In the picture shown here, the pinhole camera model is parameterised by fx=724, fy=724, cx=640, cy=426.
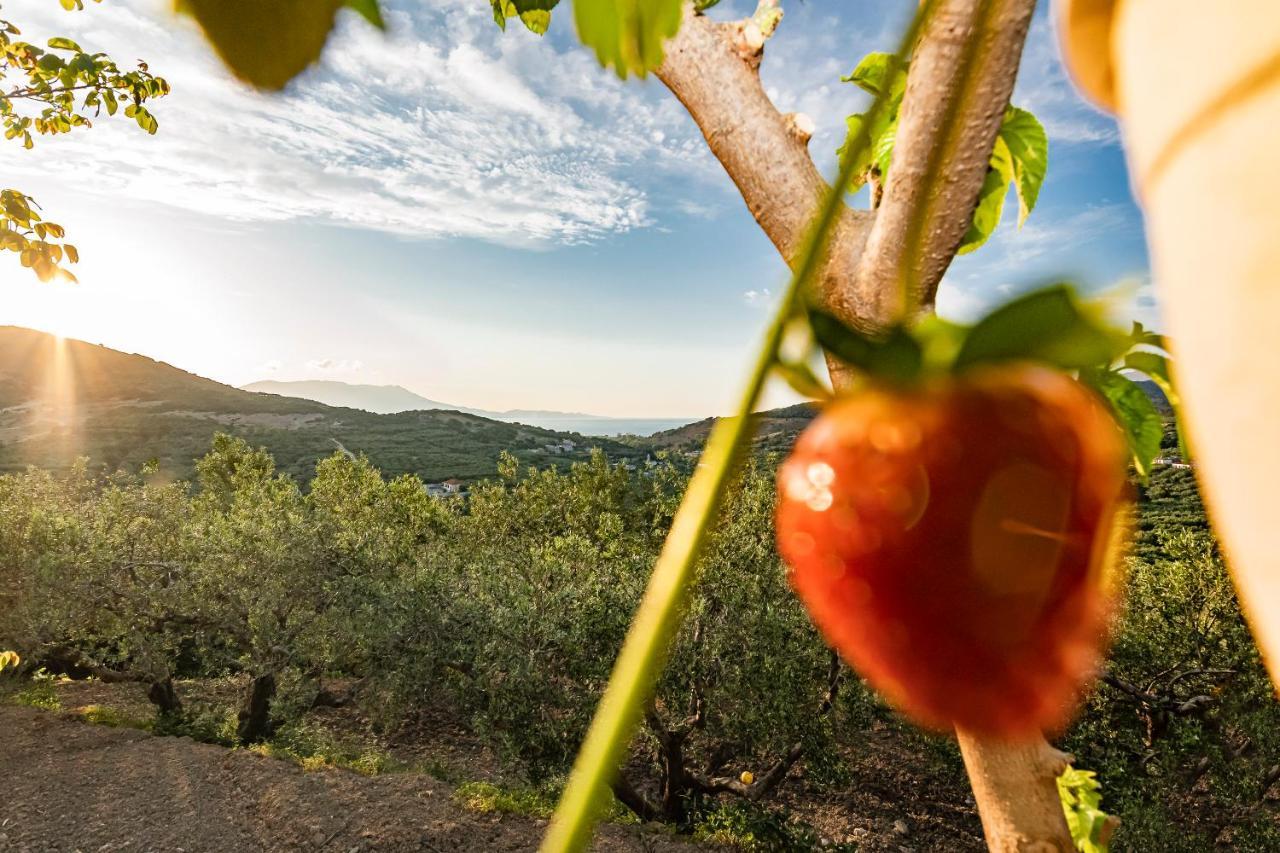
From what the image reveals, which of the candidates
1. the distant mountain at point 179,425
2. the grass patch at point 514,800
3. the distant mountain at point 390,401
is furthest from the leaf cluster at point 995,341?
the distant mountain at point 390,401

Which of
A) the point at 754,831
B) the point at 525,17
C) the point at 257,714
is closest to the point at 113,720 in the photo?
the point at 257,714

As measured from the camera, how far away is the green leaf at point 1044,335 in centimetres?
14

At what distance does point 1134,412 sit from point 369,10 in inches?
10.1

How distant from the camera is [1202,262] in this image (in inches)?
3.0

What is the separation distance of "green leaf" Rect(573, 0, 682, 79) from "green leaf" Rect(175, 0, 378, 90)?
8cm

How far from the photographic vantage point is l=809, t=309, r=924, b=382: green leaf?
16 cm

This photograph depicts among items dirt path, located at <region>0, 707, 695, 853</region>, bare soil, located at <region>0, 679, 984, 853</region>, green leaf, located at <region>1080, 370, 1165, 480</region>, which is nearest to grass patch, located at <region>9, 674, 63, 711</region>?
bare soil, located at <region>0, 679, 984, 853</region>

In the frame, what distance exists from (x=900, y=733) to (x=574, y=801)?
7.08 metres

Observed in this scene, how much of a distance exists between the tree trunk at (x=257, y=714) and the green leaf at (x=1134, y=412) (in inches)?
289

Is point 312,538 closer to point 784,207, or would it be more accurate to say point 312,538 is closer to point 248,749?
point 248,749

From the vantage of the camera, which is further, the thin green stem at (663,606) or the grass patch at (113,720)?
the grass patch at (113,720)

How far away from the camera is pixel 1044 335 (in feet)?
0.49

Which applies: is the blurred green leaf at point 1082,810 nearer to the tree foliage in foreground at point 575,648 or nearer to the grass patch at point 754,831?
the tree foliage in foreground at point 575,648

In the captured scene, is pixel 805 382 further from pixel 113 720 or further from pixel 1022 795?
pixel 113 720
